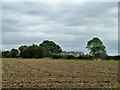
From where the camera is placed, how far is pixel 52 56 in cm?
2639

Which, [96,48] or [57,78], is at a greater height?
[96,48]

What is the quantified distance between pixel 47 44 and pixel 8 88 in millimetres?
24979

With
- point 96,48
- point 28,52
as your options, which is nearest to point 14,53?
point 28,52

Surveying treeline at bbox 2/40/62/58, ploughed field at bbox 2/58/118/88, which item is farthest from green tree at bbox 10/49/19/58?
ploughed field at bbox 2/58/118/88

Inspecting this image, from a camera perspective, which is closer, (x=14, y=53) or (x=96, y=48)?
(x=14, y=53)

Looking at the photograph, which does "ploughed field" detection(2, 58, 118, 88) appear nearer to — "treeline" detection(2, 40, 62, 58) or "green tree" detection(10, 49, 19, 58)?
"treeline" detection(2, 40, 62, 58)

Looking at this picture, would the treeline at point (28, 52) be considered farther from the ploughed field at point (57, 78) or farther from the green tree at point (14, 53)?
the ploughed field at point (57, 78)

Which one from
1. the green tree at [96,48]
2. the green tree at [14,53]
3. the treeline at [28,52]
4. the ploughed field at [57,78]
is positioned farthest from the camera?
the green tree at [96,48]

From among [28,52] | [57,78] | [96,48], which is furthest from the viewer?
[96,48]

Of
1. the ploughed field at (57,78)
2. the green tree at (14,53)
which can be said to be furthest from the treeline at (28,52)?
the ploughed field at (57,78)

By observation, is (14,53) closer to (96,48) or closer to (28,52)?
(28,52)

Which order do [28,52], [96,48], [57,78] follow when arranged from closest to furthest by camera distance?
[57,78] < [28,52] < [96,48]

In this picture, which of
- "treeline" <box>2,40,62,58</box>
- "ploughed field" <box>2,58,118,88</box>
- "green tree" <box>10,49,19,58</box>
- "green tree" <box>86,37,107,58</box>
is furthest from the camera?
"green tree" <box>86,37,107,58</box>

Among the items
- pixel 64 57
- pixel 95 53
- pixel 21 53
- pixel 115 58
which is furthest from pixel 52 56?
pixel 95 53
